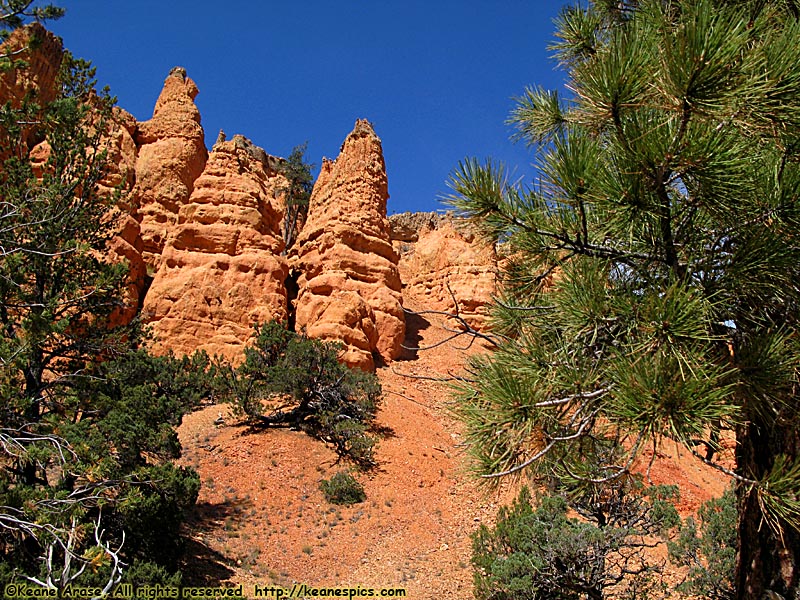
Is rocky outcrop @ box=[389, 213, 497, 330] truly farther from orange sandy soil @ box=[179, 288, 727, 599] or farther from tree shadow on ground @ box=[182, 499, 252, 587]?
tree shadow on ground @ box=[182, 499, 252, 587]

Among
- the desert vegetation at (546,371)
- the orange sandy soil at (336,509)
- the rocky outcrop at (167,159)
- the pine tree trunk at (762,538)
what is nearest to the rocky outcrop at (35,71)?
the rocky outcrop at (167,159)

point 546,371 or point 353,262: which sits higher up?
point 353,262

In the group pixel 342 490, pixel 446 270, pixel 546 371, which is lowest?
pixel 342 490

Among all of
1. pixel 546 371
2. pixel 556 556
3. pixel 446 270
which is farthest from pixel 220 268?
pixel 546 371

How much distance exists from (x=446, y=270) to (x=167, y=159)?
1291 cm

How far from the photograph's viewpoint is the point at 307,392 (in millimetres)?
16438

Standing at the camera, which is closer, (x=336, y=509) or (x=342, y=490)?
(x=336, y=509)

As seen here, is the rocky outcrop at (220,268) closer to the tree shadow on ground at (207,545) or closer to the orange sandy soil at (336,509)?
the orange sandy soil at (336,509)

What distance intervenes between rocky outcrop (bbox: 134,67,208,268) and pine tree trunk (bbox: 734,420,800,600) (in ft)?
73.2

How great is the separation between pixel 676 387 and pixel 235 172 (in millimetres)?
21897

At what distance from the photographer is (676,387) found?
105 inches

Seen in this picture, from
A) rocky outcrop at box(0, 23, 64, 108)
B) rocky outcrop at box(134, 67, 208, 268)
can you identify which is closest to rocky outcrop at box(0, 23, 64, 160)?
rocky outcrop at box(0, 23, 64, 108)

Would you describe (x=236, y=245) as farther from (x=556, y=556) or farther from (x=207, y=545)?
(x=556, y=556)

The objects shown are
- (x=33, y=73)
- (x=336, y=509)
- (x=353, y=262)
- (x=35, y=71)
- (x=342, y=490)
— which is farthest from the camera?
(x=35, y=71)
